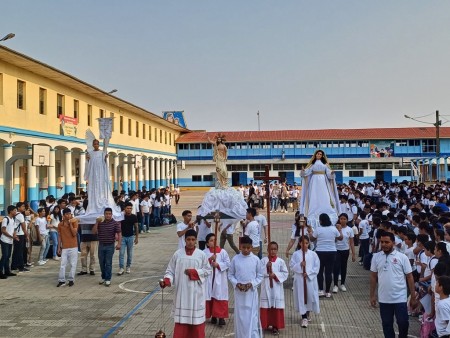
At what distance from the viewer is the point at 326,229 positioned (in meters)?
9.49

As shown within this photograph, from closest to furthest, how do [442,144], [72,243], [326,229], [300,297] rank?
[300,297]
[326,229]
[72,243]
[442,144]

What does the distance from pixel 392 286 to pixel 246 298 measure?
2.02 meters

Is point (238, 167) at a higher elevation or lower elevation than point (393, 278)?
higher

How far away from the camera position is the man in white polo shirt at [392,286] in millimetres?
6211

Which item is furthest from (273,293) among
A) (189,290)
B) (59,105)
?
(59,105)

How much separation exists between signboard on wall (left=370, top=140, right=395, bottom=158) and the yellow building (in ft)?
87.2

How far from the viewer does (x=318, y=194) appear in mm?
12102

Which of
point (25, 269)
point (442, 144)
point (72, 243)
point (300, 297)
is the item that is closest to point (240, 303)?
point (300, 297)

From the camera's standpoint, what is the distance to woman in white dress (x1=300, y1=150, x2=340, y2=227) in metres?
12.0

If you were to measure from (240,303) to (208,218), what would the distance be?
4396 millimetres

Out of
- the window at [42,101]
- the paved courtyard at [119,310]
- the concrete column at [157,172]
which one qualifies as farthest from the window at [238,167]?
the paved courtyard at [119,310]

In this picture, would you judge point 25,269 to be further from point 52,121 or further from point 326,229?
point 52,121

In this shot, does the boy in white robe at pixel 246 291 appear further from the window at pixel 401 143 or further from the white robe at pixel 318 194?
the window at pixel 401 143

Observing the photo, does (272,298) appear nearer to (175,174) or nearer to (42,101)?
(42,101)
